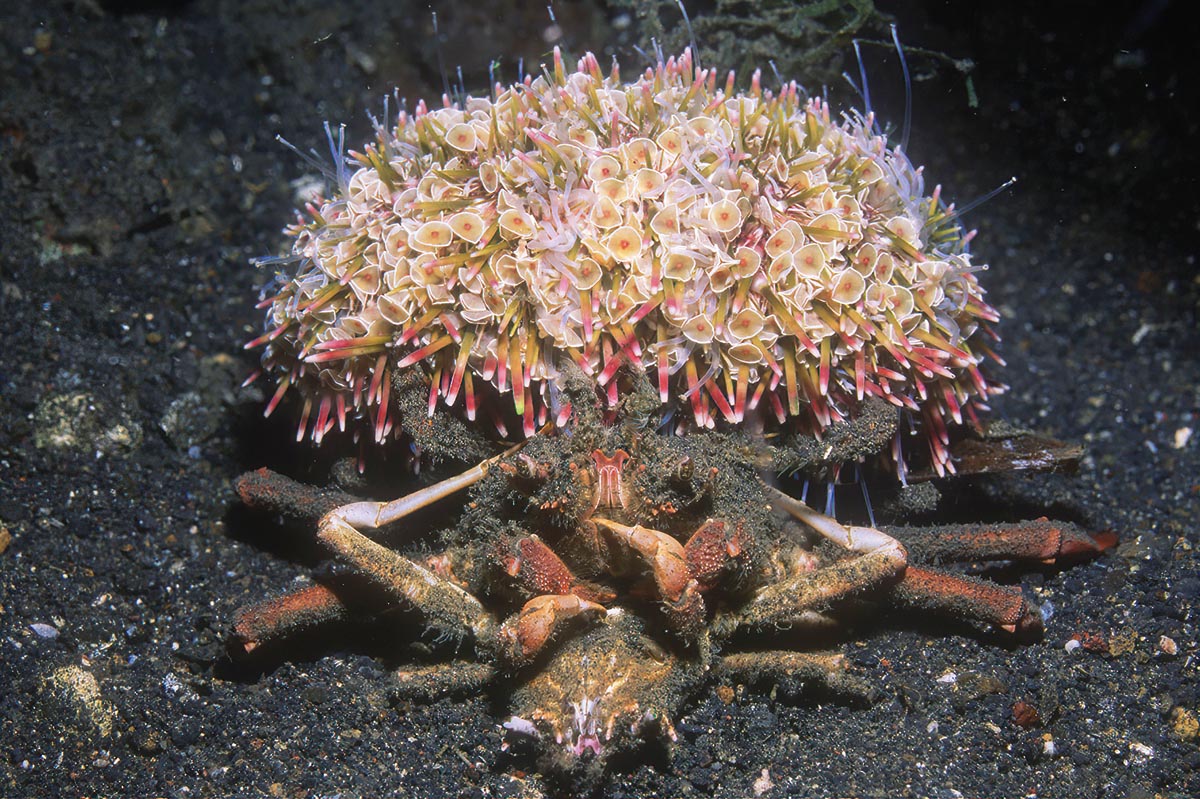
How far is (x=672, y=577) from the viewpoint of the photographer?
2.51 meters

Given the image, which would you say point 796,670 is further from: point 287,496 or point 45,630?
point 45,630

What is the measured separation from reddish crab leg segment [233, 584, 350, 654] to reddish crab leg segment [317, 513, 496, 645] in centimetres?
35

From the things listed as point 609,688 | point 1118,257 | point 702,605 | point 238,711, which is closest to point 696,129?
point 702,605

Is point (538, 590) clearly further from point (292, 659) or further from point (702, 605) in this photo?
point (292, 659)

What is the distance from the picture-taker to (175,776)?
2.75 metres

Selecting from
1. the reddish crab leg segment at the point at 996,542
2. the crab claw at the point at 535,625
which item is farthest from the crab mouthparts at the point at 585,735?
the reddish crab leg segment at the point at 996,542

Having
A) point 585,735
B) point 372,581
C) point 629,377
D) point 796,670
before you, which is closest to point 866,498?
point 796,670

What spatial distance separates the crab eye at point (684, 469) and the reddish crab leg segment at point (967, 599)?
100cm

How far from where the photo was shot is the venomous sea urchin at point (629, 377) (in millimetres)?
2701

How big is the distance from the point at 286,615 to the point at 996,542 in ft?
9.31

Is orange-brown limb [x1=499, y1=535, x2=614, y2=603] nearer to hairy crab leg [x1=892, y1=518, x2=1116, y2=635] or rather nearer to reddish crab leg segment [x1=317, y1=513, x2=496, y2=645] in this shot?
reddish crab leg segment [x1=317, y1=513, x2=496, y2=645]

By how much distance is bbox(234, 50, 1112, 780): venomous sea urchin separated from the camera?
270 centimetres

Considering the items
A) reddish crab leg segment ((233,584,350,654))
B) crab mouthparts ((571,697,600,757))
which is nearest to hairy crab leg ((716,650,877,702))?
crab mouthparts ((571,697,600,757))

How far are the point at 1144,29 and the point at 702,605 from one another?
488 cm
